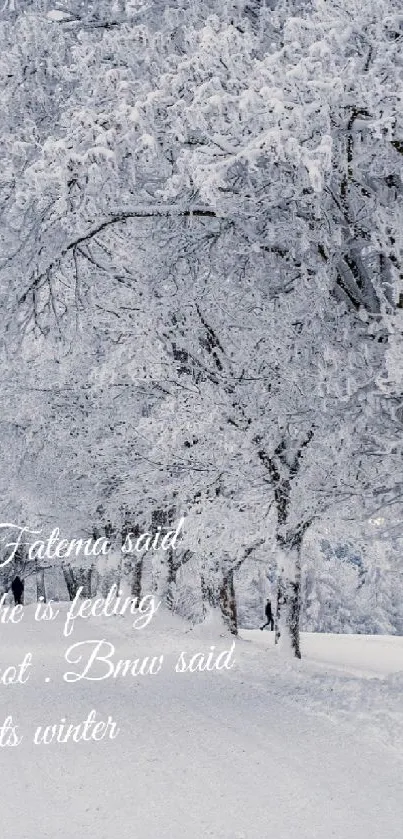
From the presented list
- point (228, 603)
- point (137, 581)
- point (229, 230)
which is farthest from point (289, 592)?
point (137, 581)

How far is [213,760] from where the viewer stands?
7969 mm

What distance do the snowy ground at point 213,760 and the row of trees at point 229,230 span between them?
2590 mm

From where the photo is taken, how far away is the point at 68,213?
22.8ft

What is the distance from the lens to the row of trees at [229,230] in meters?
6.18

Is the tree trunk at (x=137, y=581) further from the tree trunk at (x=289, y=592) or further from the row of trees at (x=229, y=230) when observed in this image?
the row of trees at (x=229, y=230)

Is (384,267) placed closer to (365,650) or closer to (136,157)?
(136,157)

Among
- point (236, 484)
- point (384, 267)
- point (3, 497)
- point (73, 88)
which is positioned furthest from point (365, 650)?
Result: point (73, 88)

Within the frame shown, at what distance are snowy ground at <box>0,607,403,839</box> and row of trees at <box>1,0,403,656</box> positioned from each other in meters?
2.59

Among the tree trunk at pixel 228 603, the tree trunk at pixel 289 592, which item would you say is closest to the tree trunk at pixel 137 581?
the tree trunk at pixel 228 603

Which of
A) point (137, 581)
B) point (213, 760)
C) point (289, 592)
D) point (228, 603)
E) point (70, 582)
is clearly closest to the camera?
point (213, 760)

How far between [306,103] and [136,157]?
136 cm

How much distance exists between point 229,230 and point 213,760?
5016 mm


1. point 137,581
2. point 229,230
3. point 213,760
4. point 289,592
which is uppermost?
point 229,230

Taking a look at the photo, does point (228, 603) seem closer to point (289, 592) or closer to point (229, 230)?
point (289, 592)
